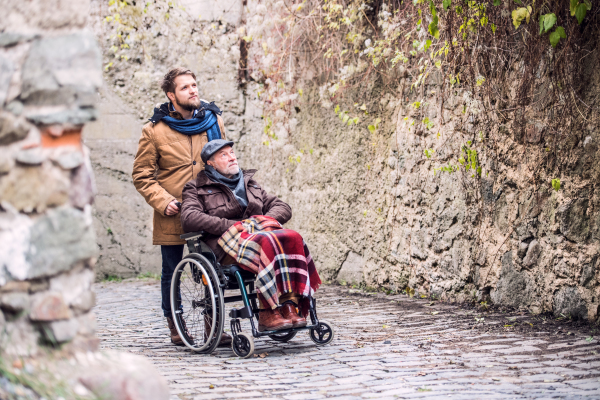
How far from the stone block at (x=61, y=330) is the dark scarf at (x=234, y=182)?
6.08ft

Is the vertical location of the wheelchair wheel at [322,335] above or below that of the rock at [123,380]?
below

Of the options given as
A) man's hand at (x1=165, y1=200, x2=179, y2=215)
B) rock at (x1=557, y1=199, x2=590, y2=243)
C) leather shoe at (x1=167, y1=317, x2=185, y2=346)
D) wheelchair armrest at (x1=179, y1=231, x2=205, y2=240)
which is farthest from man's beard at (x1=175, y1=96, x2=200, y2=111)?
rock at (x1=557, y1=199, x2=590, y2=243)

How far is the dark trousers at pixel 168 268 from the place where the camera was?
163 inches

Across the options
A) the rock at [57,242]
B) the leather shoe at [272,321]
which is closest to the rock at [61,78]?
the rock at [57,242]

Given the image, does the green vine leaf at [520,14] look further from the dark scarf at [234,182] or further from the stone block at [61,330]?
the stone block at [61,330]

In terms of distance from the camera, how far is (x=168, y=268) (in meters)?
4.17

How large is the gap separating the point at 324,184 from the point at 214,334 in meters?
2.88


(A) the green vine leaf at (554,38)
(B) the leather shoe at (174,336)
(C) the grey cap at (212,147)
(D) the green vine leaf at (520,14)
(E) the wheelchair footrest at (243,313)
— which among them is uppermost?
(D) the green vine leaf at (520,14)

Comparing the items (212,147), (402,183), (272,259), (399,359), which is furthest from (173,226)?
(402,183)

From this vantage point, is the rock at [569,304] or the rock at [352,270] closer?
the rock at [569,304]

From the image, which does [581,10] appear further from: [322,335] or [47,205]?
[47,205]

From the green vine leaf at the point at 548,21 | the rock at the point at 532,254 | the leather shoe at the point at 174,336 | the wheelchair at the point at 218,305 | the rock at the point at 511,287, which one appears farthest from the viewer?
the rock at the point at 511,287

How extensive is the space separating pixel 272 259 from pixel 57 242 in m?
1.57

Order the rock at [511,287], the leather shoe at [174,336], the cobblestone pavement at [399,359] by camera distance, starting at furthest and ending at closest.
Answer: the rock at [511,287] → the leather shoe at [174,336] → the cobblestone pavement at [399,359]
